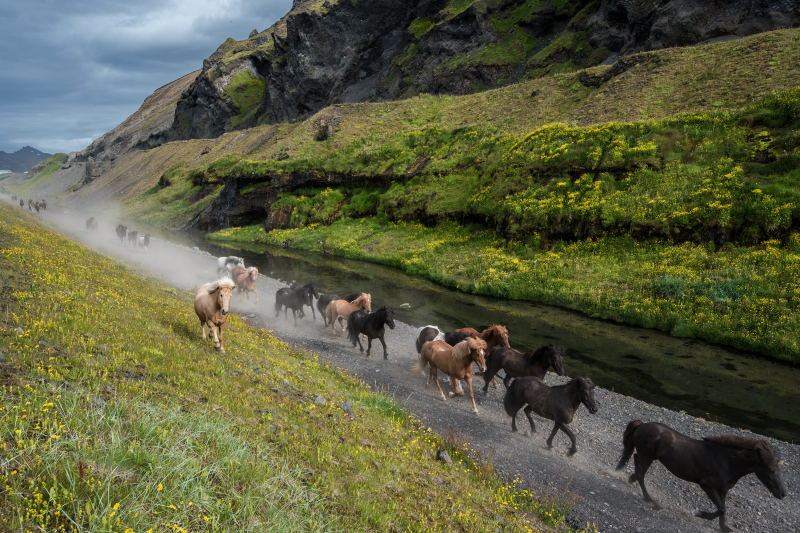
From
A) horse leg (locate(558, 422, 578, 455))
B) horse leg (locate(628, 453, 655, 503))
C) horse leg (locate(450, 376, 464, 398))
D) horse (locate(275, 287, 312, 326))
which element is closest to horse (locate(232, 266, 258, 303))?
horse (locate(275, 287, 312, 326))

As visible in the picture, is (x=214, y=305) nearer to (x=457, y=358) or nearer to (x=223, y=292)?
(x=223, y=292)

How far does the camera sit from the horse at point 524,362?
1154 cm

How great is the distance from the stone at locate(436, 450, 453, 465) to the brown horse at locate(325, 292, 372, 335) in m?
9.46

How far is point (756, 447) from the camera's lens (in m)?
7.41

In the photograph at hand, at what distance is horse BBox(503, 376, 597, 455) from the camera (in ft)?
31.7

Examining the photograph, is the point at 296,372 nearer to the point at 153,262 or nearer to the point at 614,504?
the point at 614,504

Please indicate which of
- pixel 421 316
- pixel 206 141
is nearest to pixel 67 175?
pixel 206 141

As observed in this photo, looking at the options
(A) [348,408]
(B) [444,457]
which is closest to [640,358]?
(B) [444,457]

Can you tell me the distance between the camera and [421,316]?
22.4 m

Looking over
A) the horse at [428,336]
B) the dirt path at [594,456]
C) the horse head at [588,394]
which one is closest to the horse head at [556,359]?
the horse head at [588,394]

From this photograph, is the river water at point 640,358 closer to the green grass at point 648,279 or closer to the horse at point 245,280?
the green grass at point 648,279

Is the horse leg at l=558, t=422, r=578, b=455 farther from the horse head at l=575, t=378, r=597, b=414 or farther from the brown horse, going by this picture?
the brown horse

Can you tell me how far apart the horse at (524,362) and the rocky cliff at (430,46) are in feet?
192

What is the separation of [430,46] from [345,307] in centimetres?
8818
